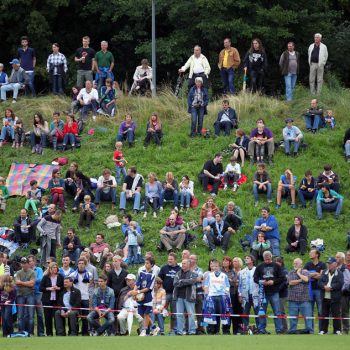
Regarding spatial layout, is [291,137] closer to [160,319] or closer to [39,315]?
[160,319]

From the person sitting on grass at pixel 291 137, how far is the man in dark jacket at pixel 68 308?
38.5 feet

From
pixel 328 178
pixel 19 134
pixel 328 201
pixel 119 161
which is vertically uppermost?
pixel 19 134

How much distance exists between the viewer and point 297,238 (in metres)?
32.2

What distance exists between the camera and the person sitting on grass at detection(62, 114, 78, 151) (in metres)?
38.1

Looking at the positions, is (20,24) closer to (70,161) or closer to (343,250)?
(70,161)

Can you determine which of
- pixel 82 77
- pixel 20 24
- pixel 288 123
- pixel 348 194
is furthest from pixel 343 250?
pixel 20 24

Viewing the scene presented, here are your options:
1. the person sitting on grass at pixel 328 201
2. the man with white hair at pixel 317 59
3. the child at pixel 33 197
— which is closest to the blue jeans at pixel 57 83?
the child at pixel 33 197

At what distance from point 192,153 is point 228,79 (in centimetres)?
384

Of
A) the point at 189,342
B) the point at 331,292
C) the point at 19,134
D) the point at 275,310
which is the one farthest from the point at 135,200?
the point at 189,342

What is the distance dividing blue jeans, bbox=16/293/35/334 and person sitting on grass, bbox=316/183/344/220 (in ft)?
31.4

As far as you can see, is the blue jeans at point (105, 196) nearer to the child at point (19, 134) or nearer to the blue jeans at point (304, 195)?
the child at point (19, 134)

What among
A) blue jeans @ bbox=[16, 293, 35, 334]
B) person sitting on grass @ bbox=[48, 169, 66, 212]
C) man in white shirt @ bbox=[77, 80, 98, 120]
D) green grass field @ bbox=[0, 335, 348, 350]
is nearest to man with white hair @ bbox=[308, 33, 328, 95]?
man in white shirt @ bbox=[77, 80, 98, 120]

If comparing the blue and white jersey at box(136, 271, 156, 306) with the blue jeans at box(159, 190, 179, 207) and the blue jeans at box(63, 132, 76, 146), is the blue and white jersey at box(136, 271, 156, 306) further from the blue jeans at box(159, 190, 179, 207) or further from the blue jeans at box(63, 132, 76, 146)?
the blue jeans at box(63, 132, 76, 146)

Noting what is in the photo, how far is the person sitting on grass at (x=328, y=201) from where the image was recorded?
34.0m
